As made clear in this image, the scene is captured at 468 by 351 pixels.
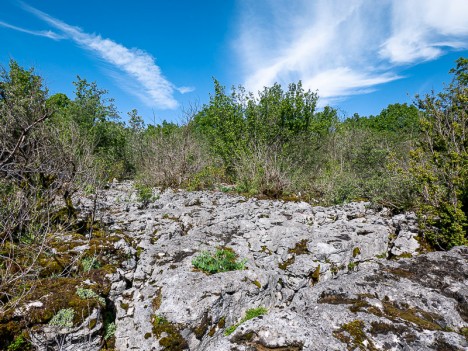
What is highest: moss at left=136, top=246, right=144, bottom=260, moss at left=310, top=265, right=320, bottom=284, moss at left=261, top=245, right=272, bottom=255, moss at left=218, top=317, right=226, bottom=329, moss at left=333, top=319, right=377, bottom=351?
moss at left=136, top=246, right=144, bottom=260

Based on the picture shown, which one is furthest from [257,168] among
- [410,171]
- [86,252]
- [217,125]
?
[86,252]

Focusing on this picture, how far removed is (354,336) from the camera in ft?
9.17

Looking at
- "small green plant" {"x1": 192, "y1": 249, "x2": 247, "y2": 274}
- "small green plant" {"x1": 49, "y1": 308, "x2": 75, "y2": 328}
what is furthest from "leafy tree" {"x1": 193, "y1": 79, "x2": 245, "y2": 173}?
"small green plant" {"x1": 49, "y1": 308, "x2": 75, "y2": 328}

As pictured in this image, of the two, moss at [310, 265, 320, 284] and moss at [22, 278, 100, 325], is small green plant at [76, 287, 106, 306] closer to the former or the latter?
moss at [22, 278, 100, 325]

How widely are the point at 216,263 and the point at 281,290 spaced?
4.68 feet

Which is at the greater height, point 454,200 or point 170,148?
point 170,148

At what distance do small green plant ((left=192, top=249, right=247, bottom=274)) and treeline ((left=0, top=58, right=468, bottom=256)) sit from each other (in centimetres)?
379

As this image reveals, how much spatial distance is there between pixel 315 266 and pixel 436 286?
88.2 inches

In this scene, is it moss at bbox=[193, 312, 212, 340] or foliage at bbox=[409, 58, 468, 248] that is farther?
foliage at bbox=[409, 58, 468, 248]

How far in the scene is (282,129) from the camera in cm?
1781

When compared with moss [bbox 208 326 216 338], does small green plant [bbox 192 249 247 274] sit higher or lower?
higher

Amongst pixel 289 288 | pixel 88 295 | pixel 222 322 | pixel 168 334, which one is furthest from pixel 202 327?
pixel 289 288

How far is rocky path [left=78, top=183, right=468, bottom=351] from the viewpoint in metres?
2.84

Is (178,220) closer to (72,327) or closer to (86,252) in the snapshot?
(86,252)
